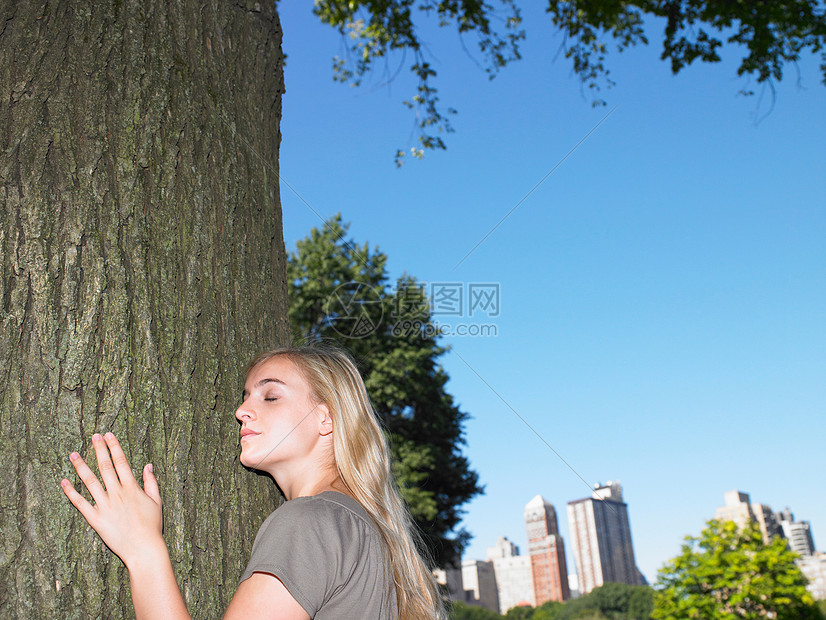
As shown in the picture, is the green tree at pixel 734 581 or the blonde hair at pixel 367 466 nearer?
the blonde hair at pixel 367 466

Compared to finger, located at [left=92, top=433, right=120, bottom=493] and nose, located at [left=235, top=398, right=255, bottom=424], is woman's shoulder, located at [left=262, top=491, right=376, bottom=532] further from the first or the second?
finger, located at [left=92, top=433, right=120, bottom=493]

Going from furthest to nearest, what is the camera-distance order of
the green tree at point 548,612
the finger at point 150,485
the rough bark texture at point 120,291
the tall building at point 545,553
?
the tall building at point 545,553, the green tree at point 548,612, the finger at point 150,485, the rough bark texture at point 120,291

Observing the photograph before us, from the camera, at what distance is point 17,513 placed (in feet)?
4.83

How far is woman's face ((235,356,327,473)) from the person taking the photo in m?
1.94

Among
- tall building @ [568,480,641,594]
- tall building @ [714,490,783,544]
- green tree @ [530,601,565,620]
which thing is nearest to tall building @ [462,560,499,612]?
green tree @ [530,601,565,620]

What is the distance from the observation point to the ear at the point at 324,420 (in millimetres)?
2113

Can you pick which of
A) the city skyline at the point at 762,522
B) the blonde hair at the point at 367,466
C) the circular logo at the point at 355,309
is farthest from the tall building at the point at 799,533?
the blonde hair at the point at 367,466

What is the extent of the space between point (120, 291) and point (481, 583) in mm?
93271

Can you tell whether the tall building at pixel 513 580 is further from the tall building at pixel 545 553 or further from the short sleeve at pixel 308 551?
the short sleeve at pixel 308 551

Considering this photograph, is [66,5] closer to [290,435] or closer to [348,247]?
[290,435]

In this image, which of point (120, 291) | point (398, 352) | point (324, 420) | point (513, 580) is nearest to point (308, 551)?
point (324, 420)

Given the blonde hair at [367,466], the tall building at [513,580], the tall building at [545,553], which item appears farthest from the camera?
the tall building at [513,580]

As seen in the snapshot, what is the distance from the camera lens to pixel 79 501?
1538 mm

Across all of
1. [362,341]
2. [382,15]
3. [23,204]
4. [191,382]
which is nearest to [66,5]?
[23,204]
